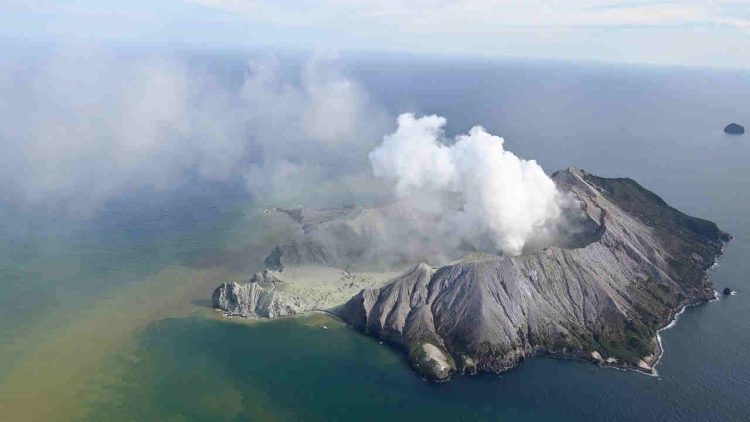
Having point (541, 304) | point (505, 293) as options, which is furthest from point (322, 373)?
point (541, 304)

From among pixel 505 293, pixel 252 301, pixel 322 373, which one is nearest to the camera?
pixel 322 373

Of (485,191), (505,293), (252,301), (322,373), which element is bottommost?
(322,373)

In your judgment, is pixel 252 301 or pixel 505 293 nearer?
pixel 505 293

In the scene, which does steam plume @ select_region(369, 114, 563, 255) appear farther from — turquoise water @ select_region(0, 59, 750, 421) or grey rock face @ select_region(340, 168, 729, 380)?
turquoise water @ select_region(0, 59, 750, 421)

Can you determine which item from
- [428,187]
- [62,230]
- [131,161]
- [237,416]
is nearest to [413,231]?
[428,187]

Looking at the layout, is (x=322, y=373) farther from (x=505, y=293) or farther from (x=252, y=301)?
(x=505, y=293)

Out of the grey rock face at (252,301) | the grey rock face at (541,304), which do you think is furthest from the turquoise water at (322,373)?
the grey rock face at (541,304)

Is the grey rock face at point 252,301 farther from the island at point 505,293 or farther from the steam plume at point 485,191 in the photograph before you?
the steam plume at point 485,191
